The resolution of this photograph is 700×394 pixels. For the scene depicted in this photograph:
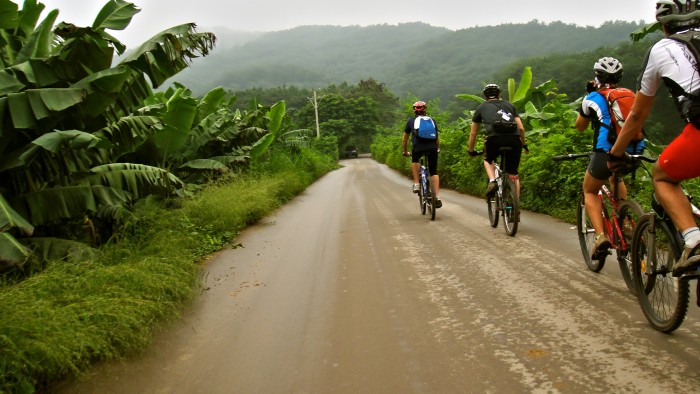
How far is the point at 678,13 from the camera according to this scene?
288cm

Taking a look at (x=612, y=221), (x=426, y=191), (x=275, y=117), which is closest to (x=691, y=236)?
(x=612, y=221)

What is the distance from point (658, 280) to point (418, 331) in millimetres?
1583

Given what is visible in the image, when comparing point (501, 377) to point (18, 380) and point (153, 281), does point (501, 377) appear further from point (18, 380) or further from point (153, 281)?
point (153, 281)

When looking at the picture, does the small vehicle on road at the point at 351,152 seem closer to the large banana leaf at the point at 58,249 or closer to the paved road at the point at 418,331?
the paved road at the point at 418,331

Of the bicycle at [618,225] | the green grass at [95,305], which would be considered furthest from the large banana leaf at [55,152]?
the bicycle at [618,225]

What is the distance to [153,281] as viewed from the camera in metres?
4.40

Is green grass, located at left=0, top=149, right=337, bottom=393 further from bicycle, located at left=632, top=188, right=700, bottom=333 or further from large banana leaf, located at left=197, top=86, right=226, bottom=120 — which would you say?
large banana leaf, located at left=197, top=86, right=226, bottom=120

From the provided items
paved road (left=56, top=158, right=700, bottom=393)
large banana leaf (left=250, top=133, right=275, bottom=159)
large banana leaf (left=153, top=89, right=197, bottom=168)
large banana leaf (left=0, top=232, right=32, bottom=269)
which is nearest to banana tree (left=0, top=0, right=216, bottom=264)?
large banana leaf (left=0, top=232, right=32, bottom=269)

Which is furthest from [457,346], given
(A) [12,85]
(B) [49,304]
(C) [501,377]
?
(A) [12,85]

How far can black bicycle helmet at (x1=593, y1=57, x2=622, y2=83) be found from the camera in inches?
170

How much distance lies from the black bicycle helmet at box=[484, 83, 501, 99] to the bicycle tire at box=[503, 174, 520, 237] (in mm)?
1165

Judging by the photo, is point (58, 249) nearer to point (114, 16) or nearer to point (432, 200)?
point (114, 16)

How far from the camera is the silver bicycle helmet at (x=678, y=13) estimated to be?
282cm

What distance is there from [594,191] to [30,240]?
5384mm
